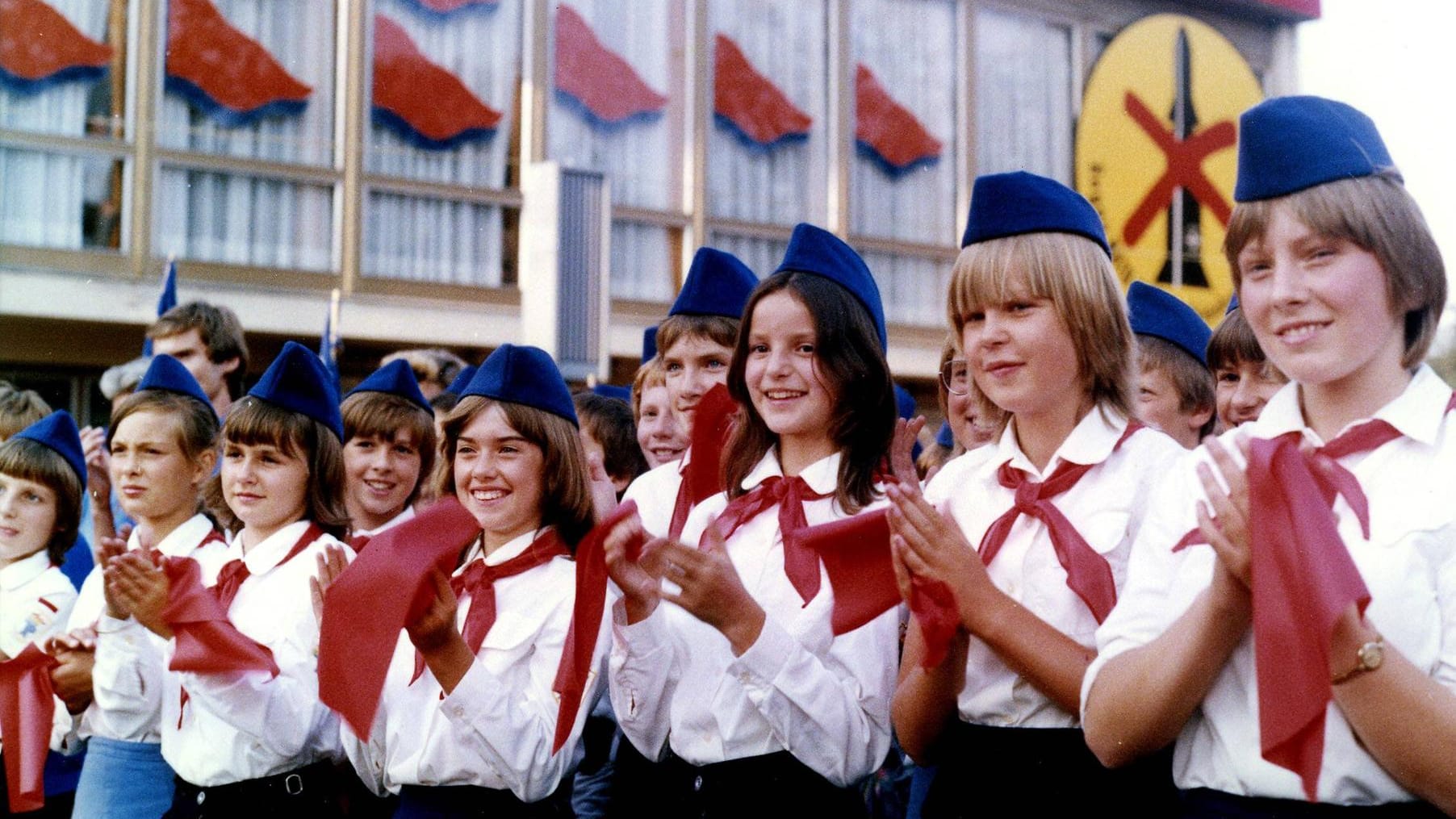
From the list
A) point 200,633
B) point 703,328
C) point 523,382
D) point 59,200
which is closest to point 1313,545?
point 523,382

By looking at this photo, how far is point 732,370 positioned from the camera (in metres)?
3.08

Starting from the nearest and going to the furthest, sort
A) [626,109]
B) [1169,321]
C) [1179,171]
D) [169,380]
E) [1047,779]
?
1. [1047,779]
2. [1169,321]
3. [169,380]
4. [626,109]
5. [1179,171]

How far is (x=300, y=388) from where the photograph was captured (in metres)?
3.89

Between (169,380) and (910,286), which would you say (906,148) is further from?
(169,380)

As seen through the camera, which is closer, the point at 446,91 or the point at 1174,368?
the point at 1174,368

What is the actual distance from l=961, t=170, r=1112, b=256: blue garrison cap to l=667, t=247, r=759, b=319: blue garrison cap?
136 centimetres

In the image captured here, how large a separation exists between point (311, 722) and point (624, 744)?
0.78m

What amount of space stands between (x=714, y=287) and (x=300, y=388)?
3.82ft

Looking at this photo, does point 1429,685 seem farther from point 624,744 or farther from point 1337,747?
point 624,744

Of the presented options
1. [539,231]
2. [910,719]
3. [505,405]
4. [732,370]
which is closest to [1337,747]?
[910,719]

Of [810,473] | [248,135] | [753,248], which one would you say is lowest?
[810,473]

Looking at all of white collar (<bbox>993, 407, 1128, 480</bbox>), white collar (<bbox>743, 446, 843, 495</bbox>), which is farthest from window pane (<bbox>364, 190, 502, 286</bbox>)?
white collar (<bbox>993, 407, 1128, 480</bbox>)

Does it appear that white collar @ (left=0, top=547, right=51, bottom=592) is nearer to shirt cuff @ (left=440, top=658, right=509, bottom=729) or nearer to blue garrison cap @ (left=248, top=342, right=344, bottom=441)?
blue garrison cap @ (left=248, top=342, right=344, bottom=441)

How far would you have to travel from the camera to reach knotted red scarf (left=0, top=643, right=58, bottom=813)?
382 centimetres
